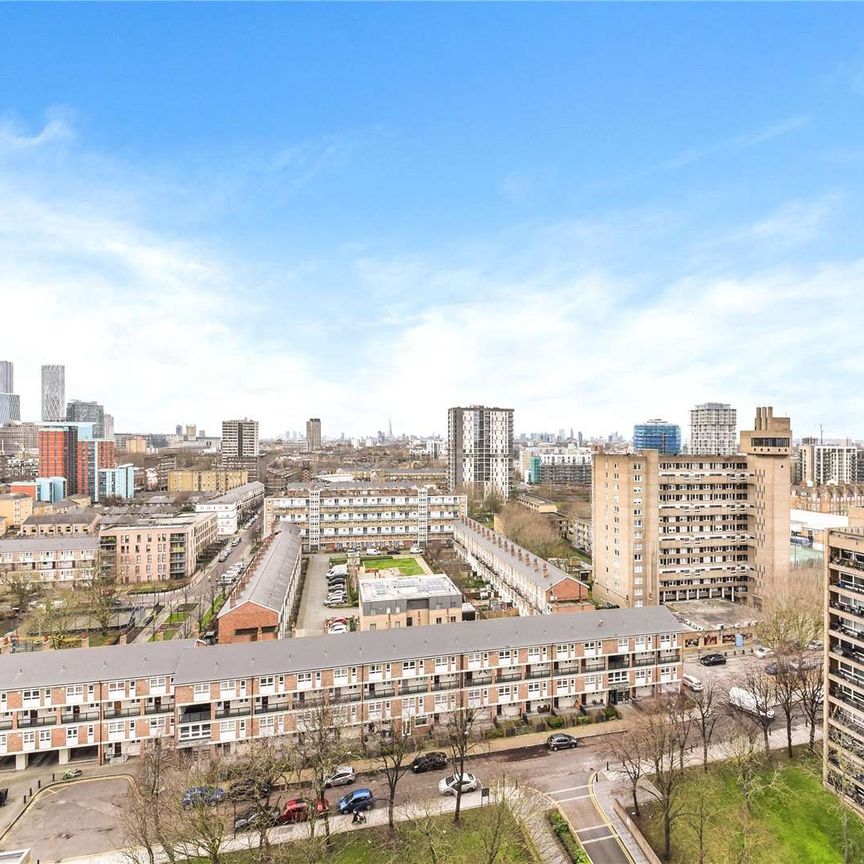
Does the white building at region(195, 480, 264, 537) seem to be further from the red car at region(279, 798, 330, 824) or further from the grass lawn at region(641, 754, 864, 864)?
the grass lawn at region(641, 754, 864, 864)

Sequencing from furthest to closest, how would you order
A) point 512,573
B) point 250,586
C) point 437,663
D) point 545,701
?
point 512,573 < point 250,586 < point 545,701 < point 437,663

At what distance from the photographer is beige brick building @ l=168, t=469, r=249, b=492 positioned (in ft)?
386

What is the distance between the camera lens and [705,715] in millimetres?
24672

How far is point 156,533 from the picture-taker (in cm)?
5891

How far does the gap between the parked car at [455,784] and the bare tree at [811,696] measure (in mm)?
16019

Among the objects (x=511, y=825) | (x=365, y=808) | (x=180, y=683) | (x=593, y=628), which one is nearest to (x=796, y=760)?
(x=593, y=628)

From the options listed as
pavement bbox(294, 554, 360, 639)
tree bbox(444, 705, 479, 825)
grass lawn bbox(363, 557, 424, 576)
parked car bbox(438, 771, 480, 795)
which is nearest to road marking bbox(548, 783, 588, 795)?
parked car bbox(438, 771, 480, 795)

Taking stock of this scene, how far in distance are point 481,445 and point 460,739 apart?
91274mm

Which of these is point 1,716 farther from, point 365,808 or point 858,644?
point 858,644

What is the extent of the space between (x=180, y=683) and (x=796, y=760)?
2837 centimetres

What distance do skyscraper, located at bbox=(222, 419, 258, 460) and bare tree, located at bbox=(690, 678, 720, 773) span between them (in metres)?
137

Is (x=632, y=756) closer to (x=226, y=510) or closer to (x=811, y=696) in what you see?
(x=811, y=696)

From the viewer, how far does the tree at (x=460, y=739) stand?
21.8 metres

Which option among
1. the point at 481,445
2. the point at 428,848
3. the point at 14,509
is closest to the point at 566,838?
the point at 428,848
